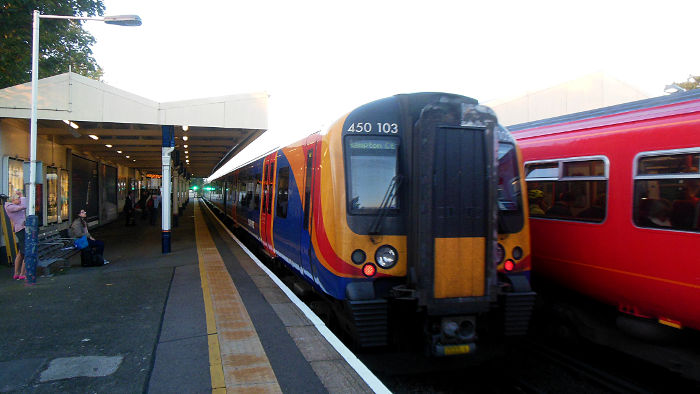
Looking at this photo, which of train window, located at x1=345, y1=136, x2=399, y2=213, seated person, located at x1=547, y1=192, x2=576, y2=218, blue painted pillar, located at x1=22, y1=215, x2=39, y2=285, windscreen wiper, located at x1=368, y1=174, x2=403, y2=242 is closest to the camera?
windscreen wiper, located at x1=368, y1=174, x2=403, y2=242

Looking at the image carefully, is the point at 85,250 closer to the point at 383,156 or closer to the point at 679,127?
the point at 383,156

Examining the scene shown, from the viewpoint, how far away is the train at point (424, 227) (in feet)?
13.6

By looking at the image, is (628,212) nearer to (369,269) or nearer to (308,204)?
(369,269)

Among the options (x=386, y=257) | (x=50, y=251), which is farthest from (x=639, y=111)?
(x=50, y=251)

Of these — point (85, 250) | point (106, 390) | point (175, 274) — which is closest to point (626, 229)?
point (106, 390)

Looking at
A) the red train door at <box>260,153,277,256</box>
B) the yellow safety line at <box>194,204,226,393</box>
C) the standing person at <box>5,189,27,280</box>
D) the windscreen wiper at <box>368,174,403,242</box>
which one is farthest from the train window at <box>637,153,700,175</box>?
the standing person at <box>5,189,27,280</box>

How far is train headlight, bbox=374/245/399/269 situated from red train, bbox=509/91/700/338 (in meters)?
2.63

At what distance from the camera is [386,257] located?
440 cm

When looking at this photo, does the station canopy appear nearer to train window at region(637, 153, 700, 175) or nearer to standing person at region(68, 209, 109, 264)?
standing person at region(68, 209, 109, 264)

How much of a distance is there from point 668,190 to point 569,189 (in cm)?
138

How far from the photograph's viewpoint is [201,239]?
1538cm

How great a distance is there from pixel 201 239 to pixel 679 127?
14099 mm

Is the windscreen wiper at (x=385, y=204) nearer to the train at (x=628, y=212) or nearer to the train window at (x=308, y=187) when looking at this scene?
the train window at (x=308, y=187)

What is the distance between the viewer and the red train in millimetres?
4250
